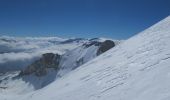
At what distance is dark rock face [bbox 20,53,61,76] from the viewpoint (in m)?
147

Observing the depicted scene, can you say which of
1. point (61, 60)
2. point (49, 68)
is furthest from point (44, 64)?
point (61, 60)

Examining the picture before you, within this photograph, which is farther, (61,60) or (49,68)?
(61,60)

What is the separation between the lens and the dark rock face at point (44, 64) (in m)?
147

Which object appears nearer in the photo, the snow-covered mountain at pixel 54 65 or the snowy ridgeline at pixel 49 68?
the snowy ridgeline at pixel 49 68

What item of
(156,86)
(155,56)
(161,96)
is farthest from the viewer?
(155,56)

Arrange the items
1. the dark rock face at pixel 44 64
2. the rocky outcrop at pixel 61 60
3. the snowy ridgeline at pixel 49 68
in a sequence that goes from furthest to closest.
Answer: the dark rock face at pixel 44 64 < the rocky outcrop at pixel 61 60 < the snowy ridgeline at pixel 49 68

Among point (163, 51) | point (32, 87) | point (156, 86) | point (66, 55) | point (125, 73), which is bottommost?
point (156, 86)

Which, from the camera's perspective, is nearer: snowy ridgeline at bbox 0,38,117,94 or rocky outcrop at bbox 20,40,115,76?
snowy ridgeline at bbox 0,38,117,94

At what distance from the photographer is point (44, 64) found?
487 feet

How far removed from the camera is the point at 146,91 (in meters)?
6.23

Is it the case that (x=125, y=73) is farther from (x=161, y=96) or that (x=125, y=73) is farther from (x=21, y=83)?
(x=21, y=83)

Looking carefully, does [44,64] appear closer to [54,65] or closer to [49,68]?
[49,68]

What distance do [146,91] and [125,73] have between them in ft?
8.72

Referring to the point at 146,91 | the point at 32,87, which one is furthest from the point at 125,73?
the point at 32,87
